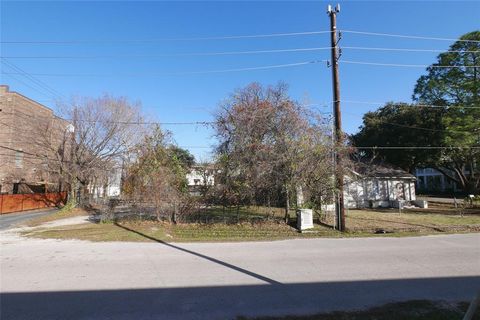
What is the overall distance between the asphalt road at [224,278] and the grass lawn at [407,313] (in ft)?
1.00

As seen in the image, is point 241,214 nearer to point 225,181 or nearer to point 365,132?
point 225,181

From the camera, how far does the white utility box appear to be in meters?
16.1

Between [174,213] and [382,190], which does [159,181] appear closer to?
[174,213]

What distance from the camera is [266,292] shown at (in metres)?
6.74

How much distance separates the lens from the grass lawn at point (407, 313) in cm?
527

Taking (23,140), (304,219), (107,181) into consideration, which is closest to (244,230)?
(304,219)

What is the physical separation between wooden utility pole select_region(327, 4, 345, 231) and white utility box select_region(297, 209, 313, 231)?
1302 millimetres

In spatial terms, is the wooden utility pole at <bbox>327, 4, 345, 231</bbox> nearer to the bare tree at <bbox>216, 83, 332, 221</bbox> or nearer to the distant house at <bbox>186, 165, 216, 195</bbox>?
the bare tree at <bbox>216, 83, 332, 221</bbox>

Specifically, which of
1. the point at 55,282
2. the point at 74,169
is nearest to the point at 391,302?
the point at 55,282

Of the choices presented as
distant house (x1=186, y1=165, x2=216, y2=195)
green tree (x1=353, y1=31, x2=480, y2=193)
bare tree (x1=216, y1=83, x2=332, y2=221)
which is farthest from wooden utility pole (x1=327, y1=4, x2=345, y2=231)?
green tree (x1=353, y1=31, x2=480, y2=193)

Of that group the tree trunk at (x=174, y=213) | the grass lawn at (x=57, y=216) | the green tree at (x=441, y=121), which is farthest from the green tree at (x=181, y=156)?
the green tree at (x=441, y=121)

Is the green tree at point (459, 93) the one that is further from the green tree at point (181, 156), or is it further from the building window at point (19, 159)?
the building window at point (19, 159)

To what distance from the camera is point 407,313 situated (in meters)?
5.45

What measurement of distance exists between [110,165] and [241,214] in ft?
62.5
